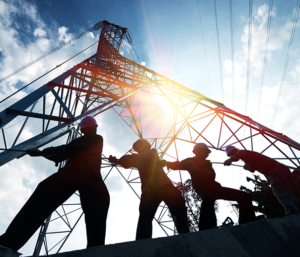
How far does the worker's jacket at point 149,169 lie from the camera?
2.67 m

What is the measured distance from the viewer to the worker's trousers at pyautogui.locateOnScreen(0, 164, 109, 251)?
5.47 ft

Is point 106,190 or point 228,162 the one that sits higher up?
point 228,162

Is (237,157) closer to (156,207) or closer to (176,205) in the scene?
(176,205)

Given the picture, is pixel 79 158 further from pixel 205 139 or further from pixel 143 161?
pixel 205 139

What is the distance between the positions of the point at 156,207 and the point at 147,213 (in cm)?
18

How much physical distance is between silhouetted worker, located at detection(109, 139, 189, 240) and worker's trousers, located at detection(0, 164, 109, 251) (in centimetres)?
66

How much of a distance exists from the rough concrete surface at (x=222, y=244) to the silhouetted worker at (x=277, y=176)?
1005 mm

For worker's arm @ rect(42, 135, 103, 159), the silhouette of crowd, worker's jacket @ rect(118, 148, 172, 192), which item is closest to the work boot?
the silhouette of crowd

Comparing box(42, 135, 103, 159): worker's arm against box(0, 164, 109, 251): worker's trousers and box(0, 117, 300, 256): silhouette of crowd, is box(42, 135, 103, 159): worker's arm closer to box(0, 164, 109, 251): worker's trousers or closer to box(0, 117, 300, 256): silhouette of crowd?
box(0, 117, 300, 256): silhouette of crowd

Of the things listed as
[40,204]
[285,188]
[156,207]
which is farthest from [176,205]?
[285,188]

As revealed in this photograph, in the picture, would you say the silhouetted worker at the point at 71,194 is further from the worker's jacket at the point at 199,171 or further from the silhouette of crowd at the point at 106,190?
the worker's jacket at the point at 199,171

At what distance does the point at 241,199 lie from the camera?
2.99 m

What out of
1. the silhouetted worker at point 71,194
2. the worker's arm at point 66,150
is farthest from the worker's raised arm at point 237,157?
the worker's arm at point 66,150

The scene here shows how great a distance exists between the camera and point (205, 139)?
19.7 ft
